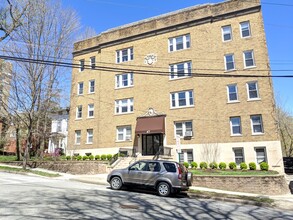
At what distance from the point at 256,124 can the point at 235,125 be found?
179 cm

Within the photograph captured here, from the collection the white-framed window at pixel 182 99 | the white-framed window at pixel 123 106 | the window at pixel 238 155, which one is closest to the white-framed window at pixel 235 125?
the window at pixel 238 155

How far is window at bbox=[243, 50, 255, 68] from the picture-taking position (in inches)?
960

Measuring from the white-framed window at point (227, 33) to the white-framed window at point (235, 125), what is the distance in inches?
317

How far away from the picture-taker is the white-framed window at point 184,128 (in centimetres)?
2525

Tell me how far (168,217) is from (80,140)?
81.0 feet

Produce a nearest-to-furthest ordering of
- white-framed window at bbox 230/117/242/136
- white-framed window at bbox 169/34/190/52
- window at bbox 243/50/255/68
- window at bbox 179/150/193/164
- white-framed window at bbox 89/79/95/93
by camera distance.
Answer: white-framed window at bbox 230/117/242/136 < window at bbox 243/50/255/68 < window at bbox 179/150/193/164 < white-framed window at bbox 169/34/190/52 < white-framed window at bbox 89/79/95/93

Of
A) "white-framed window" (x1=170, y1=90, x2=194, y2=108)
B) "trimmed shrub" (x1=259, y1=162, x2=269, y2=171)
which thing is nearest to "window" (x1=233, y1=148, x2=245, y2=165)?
"trimmed shrub" (x1=259, y1=162, x2=269, y2=171)

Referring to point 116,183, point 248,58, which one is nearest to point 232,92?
point 248,58

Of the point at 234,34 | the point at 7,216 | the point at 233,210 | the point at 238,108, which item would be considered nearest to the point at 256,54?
the point at 234,34

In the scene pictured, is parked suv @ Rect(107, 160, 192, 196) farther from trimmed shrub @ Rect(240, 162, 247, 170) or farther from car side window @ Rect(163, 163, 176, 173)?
trimmed shrub @ Rect(240, 162, 247, 170)

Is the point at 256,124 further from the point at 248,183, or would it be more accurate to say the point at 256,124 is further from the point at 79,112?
the point at 79,112

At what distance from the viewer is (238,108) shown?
23.9 meters

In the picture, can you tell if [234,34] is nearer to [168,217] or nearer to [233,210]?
[233,210]

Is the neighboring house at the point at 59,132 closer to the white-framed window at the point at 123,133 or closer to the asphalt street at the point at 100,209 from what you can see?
the white-framed window at the point at 123,133
